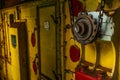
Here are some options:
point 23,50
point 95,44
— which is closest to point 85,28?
point 95,44

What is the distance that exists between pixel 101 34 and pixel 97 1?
533mm

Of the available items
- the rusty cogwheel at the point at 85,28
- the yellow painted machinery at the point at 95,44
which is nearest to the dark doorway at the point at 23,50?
the yellow painted machinery at the point at 95,44

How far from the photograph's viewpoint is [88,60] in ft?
7.55

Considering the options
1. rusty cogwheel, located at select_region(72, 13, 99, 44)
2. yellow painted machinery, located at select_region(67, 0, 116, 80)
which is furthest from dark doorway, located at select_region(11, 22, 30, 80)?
rusty cogwheel, located at select_region(72, 13, 99, 44)

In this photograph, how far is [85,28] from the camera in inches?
75.2

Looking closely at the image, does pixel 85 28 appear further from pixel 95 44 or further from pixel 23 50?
pixel 23 50

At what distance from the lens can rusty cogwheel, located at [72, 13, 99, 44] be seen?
1.83 meters

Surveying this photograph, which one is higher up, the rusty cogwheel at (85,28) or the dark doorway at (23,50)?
the rusty cogwheel at (85,28)

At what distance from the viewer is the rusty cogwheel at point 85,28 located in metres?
1.83

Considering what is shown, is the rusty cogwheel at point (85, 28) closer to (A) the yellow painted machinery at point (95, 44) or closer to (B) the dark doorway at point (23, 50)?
(A) the yellow painted machinery at point (95, 44)

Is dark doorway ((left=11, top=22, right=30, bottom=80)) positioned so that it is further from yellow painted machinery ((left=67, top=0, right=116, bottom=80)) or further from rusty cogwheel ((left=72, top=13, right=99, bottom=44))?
rusty cogwheel ((left=72, top=13, right=99, bottom=44))

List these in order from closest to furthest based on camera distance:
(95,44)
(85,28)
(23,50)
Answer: (85,28), (95,44), (23,50)

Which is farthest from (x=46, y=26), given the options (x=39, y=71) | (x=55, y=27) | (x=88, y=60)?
(x=88, y=60)

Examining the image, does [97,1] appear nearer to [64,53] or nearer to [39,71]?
[64,53]
